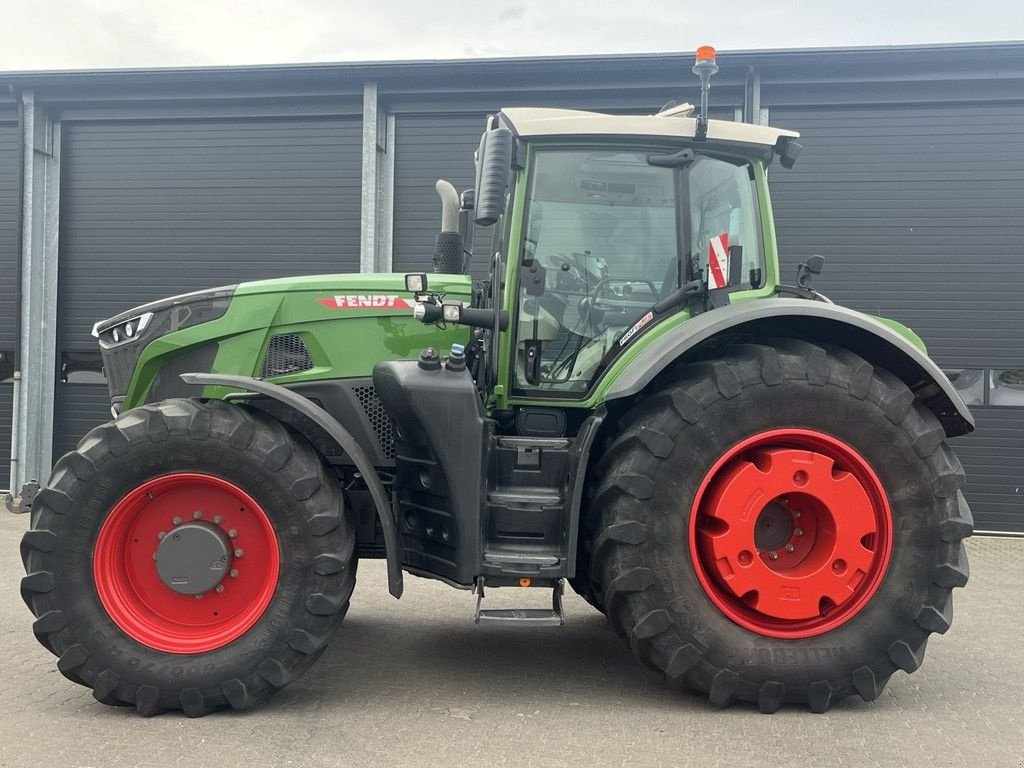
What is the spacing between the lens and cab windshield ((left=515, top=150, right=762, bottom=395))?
3.58 metres

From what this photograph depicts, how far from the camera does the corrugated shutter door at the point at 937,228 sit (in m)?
8.59

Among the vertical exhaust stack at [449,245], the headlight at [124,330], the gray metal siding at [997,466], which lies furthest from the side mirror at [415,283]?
the gray metal siding at [997,466]

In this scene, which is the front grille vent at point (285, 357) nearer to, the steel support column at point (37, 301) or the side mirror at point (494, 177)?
the side mirror at point (494, 177)

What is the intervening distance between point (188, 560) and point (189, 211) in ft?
24.6

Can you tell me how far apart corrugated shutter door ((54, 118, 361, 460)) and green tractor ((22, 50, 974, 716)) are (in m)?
6.24

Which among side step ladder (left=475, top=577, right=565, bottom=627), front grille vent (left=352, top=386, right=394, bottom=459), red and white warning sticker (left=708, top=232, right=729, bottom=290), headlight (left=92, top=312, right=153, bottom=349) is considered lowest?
side step ladder (left=475, top=577, right=565, bottom=627)

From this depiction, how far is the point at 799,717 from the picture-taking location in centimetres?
315

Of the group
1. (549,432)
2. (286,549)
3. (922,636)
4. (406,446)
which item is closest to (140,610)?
(286,549)

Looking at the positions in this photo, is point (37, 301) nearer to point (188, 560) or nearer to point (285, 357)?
point (285, 357)

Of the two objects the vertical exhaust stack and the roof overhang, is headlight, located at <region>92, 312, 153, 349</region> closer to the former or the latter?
the vertical exhaust stack

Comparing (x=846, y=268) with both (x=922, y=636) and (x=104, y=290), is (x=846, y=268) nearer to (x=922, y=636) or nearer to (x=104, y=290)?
(x=922, y=636)

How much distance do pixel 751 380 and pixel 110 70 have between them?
29.7 feet

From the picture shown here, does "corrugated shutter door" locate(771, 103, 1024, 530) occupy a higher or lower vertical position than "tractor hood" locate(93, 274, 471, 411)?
higher

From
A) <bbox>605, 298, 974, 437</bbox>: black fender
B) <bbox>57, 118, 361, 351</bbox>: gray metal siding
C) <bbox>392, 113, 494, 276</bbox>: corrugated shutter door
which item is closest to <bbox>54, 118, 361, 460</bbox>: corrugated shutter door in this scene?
<bbox>57, 118, 361, 351</bbox>: gray metal siding
